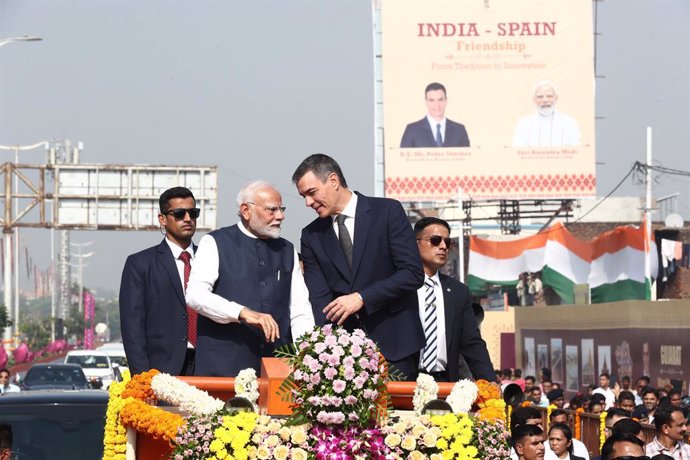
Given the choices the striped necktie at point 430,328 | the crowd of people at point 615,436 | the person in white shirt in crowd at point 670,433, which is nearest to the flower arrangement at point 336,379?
the striped necktie at point 430,328

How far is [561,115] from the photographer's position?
51.9 metres

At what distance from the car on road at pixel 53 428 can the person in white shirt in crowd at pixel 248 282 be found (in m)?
1.90

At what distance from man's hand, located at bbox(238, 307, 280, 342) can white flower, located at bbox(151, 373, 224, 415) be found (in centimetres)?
41

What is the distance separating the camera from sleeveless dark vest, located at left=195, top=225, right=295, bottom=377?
24.5ft

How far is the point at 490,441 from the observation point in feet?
21.1

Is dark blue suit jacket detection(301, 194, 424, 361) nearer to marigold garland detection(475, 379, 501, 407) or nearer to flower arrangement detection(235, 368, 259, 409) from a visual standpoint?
marigold garland detection(475, 379, 501, 407)

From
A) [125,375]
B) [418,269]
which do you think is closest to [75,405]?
[125,375]

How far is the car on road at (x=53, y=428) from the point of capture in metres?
9.19

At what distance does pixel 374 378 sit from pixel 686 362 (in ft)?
66.5

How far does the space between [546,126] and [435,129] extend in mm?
4225

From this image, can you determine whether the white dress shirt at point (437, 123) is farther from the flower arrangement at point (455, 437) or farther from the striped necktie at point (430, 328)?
the flower arrangement at point (455, 437)

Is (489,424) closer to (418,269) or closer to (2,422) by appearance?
(418,269)

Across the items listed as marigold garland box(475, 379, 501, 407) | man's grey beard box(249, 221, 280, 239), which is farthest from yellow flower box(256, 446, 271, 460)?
man's grey beard box(249, 221, 280, 239)

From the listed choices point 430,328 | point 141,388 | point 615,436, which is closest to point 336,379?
point 141,388
